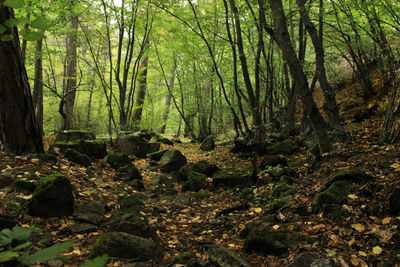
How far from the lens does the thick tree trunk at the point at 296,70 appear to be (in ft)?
15.2

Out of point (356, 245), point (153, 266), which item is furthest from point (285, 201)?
point (153, 266)

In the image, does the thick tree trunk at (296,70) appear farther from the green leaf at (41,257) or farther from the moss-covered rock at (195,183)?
the green leaf at (41,257)

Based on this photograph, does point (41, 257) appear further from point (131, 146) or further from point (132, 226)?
point (131, 146)

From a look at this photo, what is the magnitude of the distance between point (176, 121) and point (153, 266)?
1852 cm

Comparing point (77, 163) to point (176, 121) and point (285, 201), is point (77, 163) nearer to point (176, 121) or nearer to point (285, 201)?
point (285, 201)

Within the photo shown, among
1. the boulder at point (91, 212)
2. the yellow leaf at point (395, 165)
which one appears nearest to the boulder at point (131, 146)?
the boulder at point (91, 212)

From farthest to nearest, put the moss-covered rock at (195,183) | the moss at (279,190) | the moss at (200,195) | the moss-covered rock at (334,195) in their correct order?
1. the moss-covered rock at (195,183)
2. the moss at (200,195)
3. the moss at (279,190)
4. the moss-covered rock at (334,195)

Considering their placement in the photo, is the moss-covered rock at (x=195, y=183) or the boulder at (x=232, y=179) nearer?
the boulder at (x=232, y=179)

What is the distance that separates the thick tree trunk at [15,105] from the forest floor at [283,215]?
15.0 inches

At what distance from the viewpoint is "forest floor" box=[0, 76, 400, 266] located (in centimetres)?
241

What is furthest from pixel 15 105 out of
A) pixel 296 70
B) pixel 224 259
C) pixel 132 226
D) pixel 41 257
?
pixel 296 70

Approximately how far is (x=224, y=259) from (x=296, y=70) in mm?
3610

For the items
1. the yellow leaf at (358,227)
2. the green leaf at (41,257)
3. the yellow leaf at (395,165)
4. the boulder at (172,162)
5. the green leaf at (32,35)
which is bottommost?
the yellow leaf at (358,227)

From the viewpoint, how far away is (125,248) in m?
2.65
